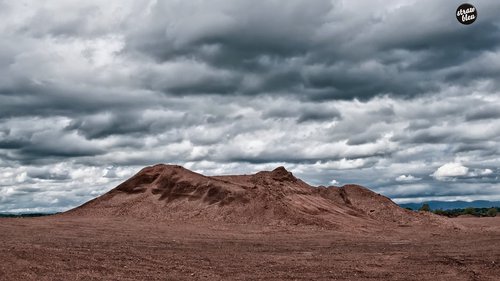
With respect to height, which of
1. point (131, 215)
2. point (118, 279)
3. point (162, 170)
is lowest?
point (118, 279)

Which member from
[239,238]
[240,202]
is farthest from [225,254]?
[240,202]

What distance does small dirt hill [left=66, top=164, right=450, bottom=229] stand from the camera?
41500 millimetres

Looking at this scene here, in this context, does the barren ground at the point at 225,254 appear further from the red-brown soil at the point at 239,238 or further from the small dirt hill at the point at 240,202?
the small dirt hill at the point at 240,202

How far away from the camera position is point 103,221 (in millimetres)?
38938

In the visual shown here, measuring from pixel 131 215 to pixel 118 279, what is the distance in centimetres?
2824

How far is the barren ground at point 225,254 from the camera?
17172 mm

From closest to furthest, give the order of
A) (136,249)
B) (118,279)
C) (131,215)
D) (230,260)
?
(118,279), (230,260), (136,249), (131,215)

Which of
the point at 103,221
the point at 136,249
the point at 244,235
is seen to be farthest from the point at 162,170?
the point at 136,249

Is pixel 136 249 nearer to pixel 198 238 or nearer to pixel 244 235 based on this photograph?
pixel 198 238

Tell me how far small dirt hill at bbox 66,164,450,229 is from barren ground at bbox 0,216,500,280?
3.86 m

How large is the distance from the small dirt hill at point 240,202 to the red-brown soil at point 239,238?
9cm

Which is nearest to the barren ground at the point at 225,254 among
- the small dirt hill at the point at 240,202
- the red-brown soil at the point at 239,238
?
the red-brown soil at the point at 239,238

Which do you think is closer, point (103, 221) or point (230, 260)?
point (230, 260)

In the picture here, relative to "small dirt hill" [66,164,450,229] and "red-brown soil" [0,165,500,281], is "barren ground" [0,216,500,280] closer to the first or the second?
"red-brown soil" [0,165,500,281]
